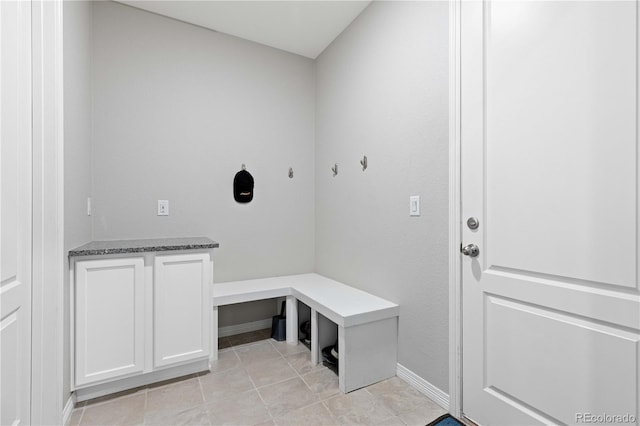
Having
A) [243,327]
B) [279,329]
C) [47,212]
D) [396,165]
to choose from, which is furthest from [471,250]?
[243,327]

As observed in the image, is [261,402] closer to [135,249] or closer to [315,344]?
[315,344]

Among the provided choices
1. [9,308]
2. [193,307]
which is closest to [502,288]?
[193,307]

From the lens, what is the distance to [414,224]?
6.31 feet

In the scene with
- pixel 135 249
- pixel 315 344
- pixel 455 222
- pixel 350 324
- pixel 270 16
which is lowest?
pixel 315 344

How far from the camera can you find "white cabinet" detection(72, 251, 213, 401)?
173 cm

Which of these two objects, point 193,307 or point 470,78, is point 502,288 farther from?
point 193,307

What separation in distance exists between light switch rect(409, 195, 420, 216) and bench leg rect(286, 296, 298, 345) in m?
1.28

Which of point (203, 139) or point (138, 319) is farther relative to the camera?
point (203, 139)

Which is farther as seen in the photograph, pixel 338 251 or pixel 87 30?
pixel 338 251

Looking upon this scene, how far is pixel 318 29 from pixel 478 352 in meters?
2.69

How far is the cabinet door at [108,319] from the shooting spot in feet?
5.62

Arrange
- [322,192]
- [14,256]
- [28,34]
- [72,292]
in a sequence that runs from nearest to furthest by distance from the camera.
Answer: [14,256], [28,34], [72,292], [322,192]

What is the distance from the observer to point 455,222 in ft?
5.36

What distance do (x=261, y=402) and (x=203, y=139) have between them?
6.82 ft
